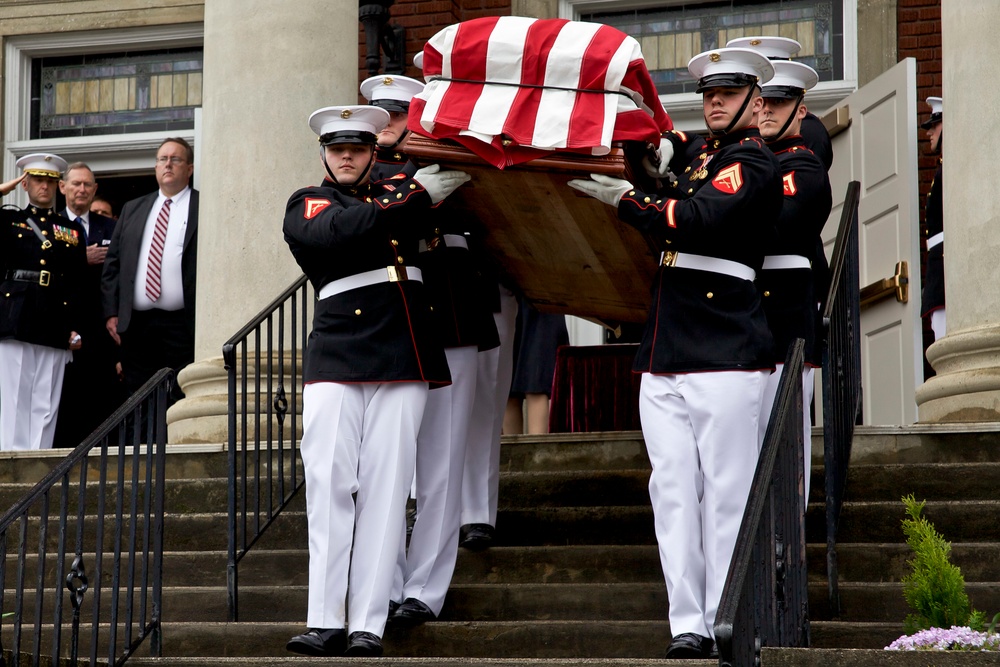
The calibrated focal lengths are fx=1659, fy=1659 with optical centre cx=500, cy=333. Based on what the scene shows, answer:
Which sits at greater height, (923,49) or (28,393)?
(923,49)

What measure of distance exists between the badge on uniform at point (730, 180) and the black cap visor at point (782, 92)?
99 cm

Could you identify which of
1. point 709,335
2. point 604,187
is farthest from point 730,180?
point 709,335

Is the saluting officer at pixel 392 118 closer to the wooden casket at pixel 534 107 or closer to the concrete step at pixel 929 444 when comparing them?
the wooden casket at pixel 534 107

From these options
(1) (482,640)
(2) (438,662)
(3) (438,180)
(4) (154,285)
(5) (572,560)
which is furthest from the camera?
(4) (154,285)

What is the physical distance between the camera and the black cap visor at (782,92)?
266 inches

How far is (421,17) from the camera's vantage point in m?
11.7

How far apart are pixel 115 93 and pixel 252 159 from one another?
160 inches

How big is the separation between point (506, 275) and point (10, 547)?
109 inches

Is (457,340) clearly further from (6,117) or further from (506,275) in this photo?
(6,117)

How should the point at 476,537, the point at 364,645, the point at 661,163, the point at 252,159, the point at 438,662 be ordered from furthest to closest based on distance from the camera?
the point at 252,159 < the point at 476,537 < the point at 661,163 < the point at 364,645 < the point at 438,662

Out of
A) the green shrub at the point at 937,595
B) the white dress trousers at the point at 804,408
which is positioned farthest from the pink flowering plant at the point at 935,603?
the white dress trousers at the point at 804,408

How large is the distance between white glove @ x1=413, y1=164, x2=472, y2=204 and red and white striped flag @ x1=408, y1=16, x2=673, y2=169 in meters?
0.17

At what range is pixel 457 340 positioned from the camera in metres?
6.80

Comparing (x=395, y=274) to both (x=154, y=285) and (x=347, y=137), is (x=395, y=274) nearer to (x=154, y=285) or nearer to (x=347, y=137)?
(x=347, y=137)
